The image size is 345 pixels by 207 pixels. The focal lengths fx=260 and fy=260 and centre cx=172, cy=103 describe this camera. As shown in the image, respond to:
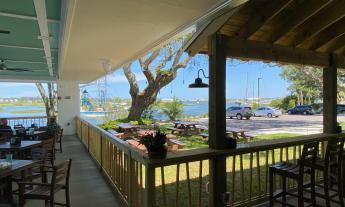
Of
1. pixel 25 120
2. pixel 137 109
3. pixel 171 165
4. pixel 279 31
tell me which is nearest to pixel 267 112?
pixel 137 109

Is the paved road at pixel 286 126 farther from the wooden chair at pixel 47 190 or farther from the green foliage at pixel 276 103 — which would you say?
the wooden chair at pixel 47 190

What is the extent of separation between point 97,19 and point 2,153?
300 cm

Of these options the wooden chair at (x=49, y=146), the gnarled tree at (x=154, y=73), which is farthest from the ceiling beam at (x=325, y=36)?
the gnarled tree at (x=154, y=73)

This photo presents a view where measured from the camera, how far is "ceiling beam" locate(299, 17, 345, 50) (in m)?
3.78

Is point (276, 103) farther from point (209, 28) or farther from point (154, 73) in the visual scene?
point (209, 28)

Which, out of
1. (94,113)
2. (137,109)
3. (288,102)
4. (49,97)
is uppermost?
(49,97)

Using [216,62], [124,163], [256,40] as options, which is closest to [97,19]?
[216,62]

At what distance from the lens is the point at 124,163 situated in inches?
134

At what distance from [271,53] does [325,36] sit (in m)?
1.08

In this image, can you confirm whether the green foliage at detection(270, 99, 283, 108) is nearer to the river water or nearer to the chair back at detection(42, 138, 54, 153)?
the river water

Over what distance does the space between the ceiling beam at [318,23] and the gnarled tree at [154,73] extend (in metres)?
9.94

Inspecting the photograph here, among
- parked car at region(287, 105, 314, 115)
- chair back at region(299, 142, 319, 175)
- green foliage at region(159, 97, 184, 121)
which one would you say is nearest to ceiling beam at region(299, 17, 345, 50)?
chair back at region(299, 142, 319, 175)

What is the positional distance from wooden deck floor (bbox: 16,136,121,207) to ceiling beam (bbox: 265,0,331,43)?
Result: 310 centimetres

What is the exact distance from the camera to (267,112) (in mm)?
22609
